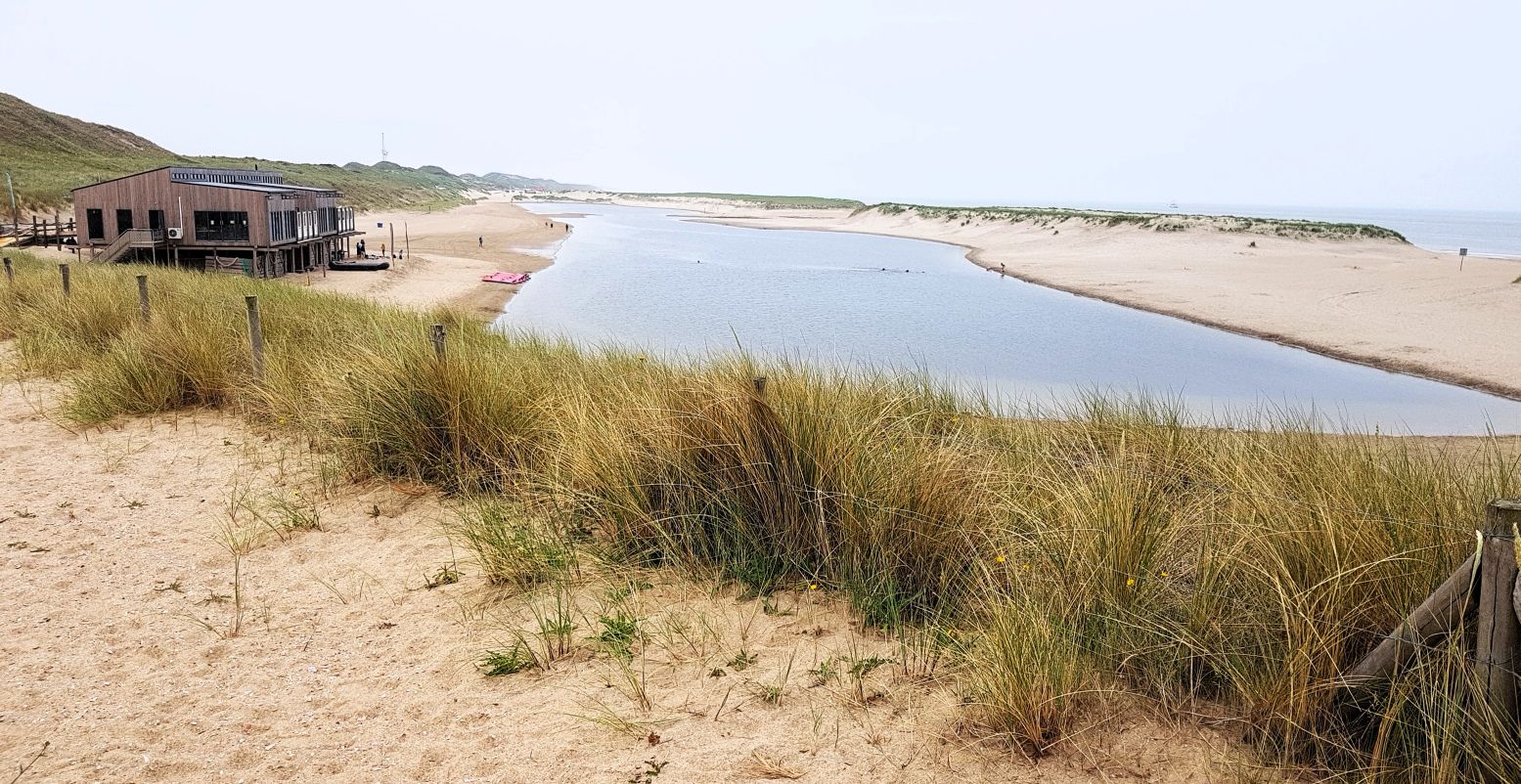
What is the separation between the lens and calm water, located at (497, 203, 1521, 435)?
50.9 feet

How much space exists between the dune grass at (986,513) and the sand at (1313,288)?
15.3m

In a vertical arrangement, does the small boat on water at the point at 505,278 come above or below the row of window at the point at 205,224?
below

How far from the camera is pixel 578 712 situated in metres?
3.75

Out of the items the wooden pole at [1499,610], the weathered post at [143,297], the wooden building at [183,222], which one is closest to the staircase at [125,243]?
the wooden building at [183,222]

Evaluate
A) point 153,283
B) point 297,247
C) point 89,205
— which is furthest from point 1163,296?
point 89,205

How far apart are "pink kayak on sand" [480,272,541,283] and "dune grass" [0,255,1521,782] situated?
2496cm

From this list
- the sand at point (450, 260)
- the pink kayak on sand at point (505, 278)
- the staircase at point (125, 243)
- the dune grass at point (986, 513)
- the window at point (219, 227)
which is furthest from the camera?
the pink kayak on sand at point (505, 278)

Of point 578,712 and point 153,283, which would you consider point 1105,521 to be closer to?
point 578,712

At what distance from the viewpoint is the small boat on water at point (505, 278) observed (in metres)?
33.2

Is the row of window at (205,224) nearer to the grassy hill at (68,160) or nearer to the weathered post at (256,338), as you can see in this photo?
the grassy hill at (68,160)

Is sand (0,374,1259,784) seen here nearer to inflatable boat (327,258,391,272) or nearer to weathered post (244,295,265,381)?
weathered post (244,295,265,381)

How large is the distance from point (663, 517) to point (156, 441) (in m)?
5.13

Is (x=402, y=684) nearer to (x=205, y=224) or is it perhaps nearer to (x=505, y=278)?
(x=505, y=278)

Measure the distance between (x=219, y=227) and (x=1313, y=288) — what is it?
35286 millimetres
